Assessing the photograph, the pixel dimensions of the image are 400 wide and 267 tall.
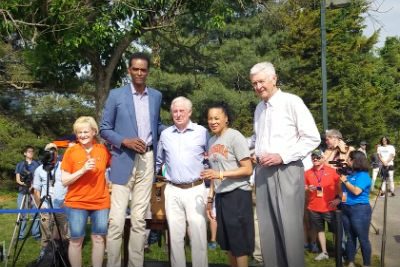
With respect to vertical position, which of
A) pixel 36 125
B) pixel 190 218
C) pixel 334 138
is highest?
pixel 36 125

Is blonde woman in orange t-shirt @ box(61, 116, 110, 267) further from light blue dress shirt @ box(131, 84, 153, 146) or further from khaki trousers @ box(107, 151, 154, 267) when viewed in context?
light blue dress shirt @ box(131, 84, 153, 146)

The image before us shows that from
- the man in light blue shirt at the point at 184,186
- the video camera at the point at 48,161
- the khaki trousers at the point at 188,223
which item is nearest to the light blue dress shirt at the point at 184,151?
the man in light blue shirt at the point at 184,186

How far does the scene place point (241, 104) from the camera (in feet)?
63.2

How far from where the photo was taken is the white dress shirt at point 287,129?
11.0 feet

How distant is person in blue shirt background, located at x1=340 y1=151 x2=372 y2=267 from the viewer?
17.8 ft

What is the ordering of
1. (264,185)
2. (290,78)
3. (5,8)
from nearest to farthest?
1. (264,185)
2. (5,8)
3. (290,78)

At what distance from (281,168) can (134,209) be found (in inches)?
58.1

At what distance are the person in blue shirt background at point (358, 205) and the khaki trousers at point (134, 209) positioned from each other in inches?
96.0

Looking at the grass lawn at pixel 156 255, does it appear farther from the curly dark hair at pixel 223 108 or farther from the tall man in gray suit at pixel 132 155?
the curly dark hair at pixel 223 108

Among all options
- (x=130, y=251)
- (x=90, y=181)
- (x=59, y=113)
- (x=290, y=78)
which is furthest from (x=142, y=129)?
(x=290, y=78)

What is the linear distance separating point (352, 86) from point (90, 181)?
21943mm

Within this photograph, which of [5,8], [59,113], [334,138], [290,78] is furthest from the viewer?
[290,78]

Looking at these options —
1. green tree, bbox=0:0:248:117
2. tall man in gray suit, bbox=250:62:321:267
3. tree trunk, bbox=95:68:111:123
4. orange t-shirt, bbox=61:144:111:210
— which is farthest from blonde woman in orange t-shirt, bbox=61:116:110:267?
tree trunk, bbox=95:68:111:123

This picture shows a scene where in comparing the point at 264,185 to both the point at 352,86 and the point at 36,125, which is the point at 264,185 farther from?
the point at 352,86
